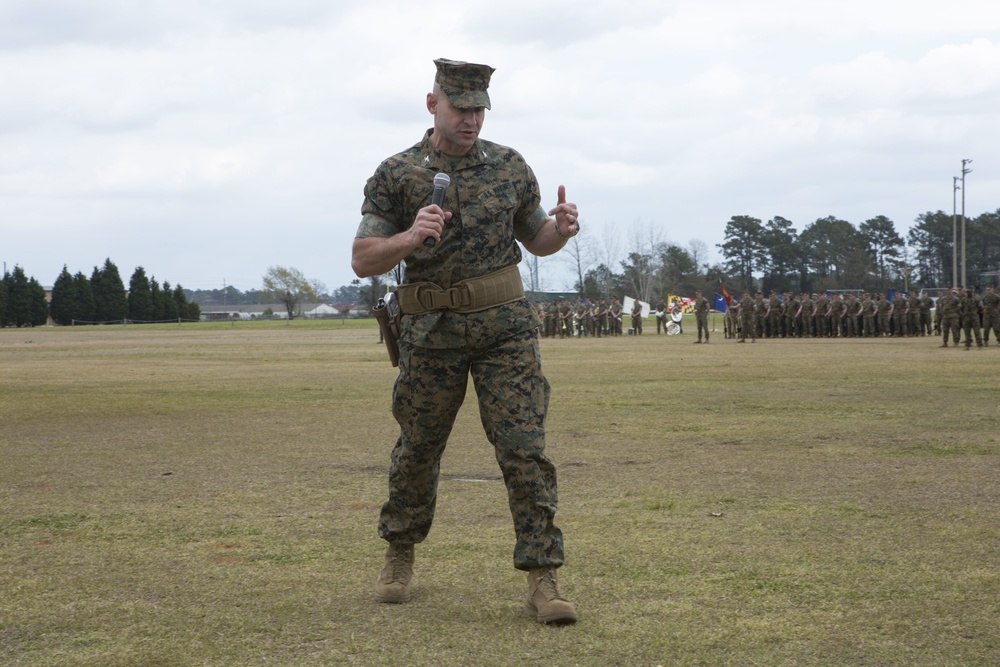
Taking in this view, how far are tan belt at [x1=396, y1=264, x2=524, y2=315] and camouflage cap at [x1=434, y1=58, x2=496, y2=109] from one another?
711mm

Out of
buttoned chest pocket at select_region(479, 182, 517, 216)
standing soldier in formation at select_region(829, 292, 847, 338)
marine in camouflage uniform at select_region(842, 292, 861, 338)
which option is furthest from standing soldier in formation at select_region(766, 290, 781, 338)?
buttoned chest pocket at select_region(479, 182, 517, 216)

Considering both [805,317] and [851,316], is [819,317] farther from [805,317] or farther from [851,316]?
[851,316]

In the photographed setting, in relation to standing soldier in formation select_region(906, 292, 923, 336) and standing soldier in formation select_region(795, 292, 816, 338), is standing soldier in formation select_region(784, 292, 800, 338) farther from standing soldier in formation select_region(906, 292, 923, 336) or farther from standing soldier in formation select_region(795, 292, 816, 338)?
standing soldier in formation select_region(906, 292, 923, 336)

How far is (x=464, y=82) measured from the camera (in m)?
4.86

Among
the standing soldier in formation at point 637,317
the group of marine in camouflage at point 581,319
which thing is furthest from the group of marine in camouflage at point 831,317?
the group of marine in camouflage at point 581,319

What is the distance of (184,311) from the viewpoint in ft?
353

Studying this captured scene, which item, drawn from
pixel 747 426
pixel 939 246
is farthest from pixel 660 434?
pixel 939 246

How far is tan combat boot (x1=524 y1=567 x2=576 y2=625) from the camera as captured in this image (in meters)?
4.60

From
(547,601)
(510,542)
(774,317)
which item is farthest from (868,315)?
(547,601)

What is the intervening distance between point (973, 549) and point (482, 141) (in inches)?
123

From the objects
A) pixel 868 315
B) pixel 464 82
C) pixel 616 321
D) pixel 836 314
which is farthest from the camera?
pixel 616 321

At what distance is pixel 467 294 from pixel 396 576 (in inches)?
49.1

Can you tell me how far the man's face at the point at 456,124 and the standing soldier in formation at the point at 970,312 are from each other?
96.8ft

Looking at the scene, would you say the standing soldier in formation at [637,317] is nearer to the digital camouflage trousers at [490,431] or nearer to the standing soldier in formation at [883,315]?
the standing soldier in formation at [883,315]
